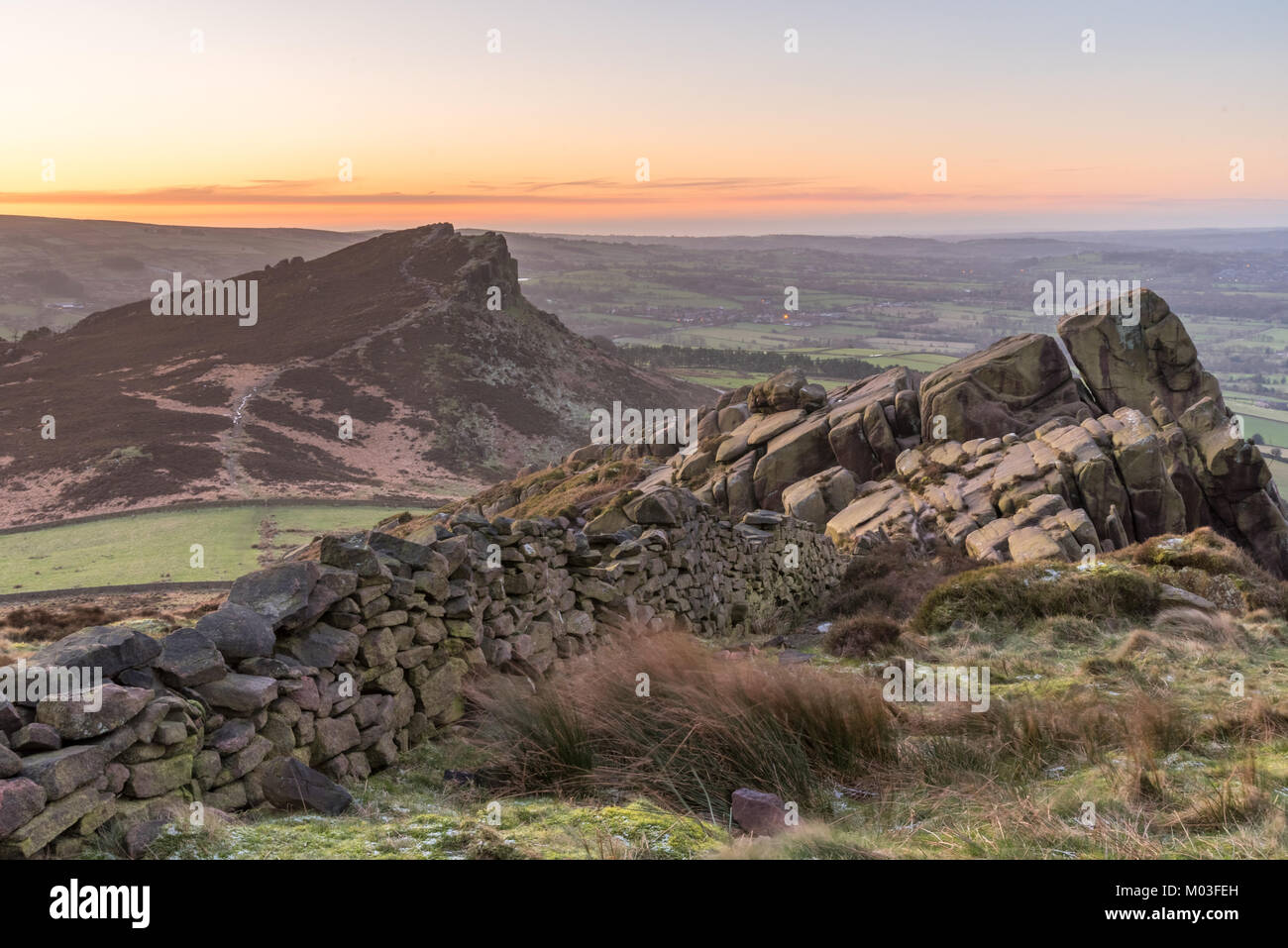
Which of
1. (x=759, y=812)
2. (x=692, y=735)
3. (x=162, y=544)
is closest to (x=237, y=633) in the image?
(x=692, y=735)

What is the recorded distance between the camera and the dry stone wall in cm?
449

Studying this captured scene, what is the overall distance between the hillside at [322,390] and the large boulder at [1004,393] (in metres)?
38.1

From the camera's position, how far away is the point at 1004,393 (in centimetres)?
3120

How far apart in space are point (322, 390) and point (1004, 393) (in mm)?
64542

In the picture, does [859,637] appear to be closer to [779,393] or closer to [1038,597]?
[1038,597]

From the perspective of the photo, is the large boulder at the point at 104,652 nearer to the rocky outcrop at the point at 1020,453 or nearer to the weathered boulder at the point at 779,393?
the rocky outcrop at the point at 1020,453

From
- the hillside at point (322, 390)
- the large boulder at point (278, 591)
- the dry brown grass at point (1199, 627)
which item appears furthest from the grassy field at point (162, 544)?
the dry brown grass at point (1199, 627)

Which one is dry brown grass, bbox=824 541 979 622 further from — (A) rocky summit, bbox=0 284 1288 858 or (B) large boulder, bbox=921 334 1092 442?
(B) large boulder, bbox=921 334 1092 442

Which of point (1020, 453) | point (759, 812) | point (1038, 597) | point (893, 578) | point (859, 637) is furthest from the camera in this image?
point (1020, 453)

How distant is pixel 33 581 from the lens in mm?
34188

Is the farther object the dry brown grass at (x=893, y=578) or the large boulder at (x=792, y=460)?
the large boulder at (x=792, y=460)

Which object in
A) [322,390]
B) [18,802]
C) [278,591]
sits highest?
[322,390]

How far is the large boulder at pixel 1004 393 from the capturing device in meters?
30.0
